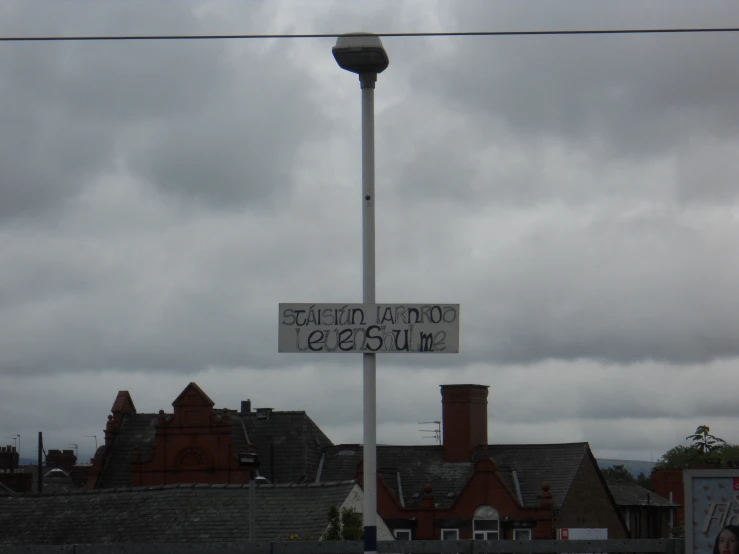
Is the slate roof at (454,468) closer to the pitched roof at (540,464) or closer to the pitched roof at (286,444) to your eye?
the pitched roof at (540,464)

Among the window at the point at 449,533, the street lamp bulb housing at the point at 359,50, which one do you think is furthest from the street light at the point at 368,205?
the window at the point at 449,533

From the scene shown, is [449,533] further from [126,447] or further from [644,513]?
[126,447]

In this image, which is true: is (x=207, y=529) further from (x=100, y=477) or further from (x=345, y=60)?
(x=100, y=477)

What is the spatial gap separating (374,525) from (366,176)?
340 centimetres

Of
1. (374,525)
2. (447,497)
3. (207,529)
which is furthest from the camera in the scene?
(447,497)

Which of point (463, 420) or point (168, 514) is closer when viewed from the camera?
point (168, 514)

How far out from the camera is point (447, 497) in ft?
152

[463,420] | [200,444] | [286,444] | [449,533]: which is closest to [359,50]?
[449,533]

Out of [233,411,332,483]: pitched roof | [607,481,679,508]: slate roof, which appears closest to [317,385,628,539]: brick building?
[233,411,332,483]: pitched roof

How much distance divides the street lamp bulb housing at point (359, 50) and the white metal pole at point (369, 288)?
0.25m

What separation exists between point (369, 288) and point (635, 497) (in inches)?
1849

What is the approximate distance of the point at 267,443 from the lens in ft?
166

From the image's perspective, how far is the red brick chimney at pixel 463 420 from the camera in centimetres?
4909

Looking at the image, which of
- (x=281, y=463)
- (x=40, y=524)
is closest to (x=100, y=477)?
(x=281, y=463)
